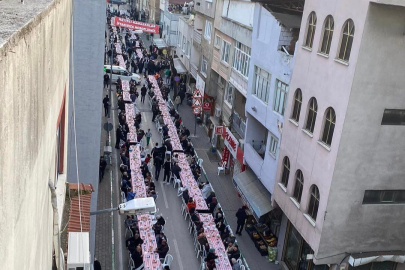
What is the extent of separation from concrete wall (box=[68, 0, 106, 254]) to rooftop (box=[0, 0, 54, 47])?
31.3 feet

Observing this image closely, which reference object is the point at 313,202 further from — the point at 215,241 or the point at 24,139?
the point at 24,139

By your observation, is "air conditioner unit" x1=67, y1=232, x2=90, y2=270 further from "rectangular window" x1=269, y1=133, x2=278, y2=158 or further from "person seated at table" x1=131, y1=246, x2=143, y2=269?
"rectangular window" x1=269, y1=133, x2=278, y2=158

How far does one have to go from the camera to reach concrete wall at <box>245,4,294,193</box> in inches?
738

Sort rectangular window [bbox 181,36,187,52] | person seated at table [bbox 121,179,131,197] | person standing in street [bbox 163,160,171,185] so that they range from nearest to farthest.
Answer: person seated at table [bbox 121,179,131,197] < person standing in street [bbox 163,160,171,185] < rectangular window [bbox 181,36,187,52]

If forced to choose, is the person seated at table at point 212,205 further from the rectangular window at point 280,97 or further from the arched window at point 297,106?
the arched window at point 297,106

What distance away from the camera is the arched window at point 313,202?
15556mm

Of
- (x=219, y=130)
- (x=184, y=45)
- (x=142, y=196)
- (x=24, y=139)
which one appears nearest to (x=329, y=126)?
(x=142, y=196)

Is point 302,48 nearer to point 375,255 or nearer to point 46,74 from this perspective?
point 375,255

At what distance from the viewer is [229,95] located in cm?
2812

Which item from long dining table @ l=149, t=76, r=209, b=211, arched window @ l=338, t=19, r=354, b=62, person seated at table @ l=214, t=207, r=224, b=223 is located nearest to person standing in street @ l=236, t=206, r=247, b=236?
person seated at table @ l=214, t=207, r=224, b=223

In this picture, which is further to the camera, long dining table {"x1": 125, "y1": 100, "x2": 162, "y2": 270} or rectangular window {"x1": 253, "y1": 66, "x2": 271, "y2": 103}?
rectangular window {"x1": 253, "y1": 66, "x2": 271, "y2": 103}

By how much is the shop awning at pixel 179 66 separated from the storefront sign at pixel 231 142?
54.9ft

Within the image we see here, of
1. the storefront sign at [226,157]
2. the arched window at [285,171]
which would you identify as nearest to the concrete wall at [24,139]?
the arched window at [285,171]

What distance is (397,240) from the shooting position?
16.1 metres
